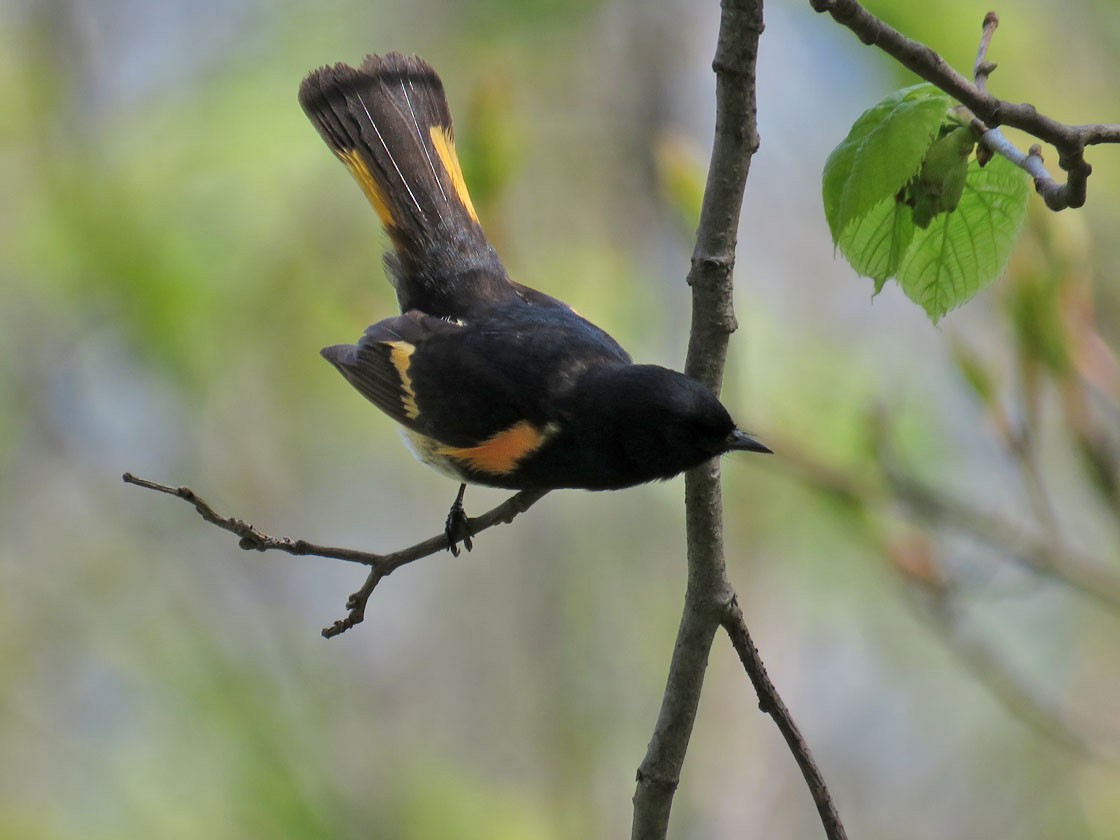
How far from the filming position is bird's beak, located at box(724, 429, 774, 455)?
2301 millimetres

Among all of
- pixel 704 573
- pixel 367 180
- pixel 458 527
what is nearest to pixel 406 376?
pixel 458 527

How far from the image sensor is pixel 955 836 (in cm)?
619

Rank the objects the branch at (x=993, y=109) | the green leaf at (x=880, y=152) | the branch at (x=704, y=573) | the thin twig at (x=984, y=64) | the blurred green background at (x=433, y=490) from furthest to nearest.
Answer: the blurred green background at (x=433, y=490)
the branch at (x=704, y=573)
the thin twig at (x=984, y=64)
the green leaf at (x=880, y=152)
the branch at (x=993, y=109)

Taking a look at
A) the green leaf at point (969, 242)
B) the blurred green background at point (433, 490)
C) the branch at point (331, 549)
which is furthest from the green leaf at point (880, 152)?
the blurred green background at point (433, 490)

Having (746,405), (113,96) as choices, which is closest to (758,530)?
(746,405)

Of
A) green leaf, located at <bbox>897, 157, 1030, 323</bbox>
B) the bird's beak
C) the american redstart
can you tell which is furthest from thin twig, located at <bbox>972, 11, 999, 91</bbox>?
the bird's beak

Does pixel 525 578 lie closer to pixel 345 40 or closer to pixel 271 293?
pixel 271 293

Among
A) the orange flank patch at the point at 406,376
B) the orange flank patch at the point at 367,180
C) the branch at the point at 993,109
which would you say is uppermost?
the orange flank patch at the point at 367,180

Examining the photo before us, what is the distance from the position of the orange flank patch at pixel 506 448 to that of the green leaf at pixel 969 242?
1.22 meters

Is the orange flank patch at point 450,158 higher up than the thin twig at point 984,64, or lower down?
higher up

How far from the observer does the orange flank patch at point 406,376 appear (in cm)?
313

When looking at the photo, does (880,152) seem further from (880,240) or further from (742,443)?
(742,443)

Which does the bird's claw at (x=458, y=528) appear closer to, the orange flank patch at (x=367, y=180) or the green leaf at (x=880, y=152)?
the orange flank patch at (x=367, y=180)

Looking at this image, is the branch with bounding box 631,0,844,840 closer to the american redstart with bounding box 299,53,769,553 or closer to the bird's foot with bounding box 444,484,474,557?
the american redstart with bounding box 299,53,769,553
